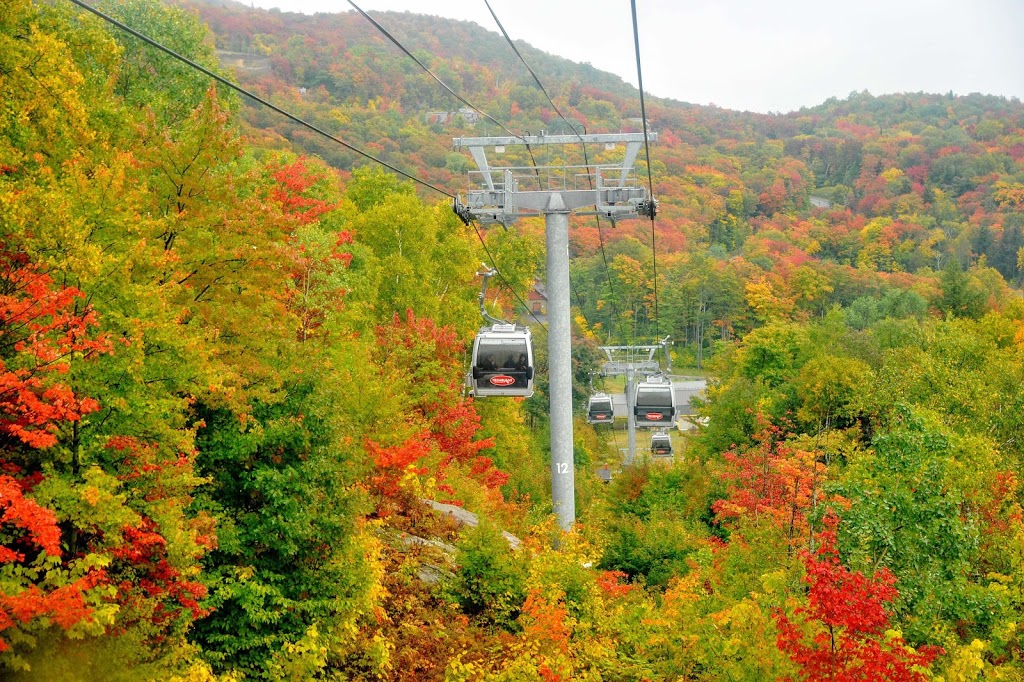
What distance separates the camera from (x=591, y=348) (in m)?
64.1

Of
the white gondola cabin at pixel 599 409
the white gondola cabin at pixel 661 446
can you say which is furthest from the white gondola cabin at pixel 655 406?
the white gondola cabin at pixel 661 446

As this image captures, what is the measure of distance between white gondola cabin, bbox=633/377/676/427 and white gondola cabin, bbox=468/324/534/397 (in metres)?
15.1

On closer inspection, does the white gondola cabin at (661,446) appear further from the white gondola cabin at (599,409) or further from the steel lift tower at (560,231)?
the steel lift tower at (560,231)

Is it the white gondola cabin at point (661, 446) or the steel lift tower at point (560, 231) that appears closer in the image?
the steel lift tower at point (560, 231)

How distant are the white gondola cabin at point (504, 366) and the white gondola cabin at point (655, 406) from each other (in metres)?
15.1

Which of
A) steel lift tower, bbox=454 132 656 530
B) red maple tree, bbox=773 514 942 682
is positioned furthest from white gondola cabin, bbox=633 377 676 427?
red maple tree, bbox=773 514 942 682

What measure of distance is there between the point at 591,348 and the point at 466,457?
29358mm

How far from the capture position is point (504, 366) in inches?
945

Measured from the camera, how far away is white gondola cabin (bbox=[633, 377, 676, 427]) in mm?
38312

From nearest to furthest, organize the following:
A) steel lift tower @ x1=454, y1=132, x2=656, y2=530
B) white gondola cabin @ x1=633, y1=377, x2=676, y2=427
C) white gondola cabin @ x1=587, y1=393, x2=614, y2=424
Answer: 1. steel lift tower @ x1=454, y1=132, x2=656, y2=530
2. white gondola cabin @ x1=633, y1=377, x2=676, y2=427
3. white gondola cabin @ x1=587, y1=393, x2=614, y2=424

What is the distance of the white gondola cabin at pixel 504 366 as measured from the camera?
78.5 feet

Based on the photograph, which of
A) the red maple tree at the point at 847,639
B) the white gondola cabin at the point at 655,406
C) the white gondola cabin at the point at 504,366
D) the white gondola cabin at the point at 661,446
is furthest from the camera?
the white gondola cabin at the point at 661,446

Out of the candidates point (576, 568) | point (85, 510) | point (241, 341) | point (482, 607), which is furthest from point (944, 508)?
point (85, 510)

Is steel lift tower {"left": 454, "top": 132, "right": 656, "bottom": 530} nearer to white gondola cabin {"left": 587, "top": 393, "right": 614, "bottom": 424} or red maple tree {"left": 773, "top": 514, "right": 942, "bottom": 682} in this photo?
red maple tree {"left": 773, "top": 514, "right": 942, "bottom": 682}
